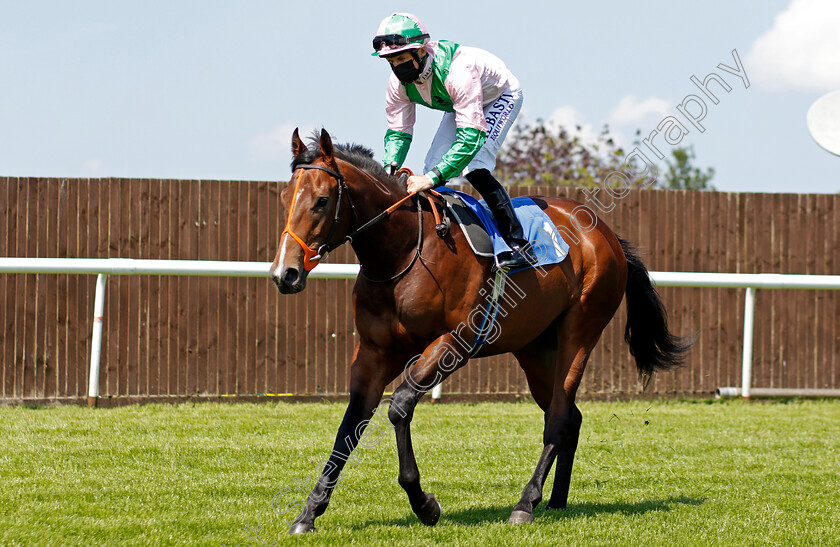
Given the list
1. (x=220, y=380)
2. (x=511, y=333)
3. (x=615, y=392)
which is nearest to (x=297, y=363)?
(x=220, y=380)

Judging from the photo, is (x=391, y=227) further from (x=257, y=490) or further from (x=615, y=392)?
(x=615, y=392)

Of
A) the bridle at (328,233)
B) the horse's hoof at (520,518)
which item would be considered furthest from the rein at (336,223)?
the horse's hoof at (520,518)

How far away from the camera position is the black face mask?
4.65 metres

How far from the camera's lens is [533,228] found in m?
5.13

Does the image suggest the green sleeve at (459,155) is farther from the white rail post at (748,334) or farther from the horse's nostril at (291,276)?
the white rail post at (748,334)

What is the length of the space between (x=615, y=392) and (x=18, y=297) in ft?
18.7

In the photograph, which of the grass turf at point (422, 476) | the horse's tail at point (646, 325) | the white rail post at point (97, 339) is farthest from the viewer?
the white rail post at point (97, 339)

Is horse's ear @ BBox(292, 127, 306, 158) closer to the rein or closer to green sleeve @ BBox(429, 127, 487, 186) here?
the rein

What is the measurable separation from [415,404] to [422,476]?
142cm

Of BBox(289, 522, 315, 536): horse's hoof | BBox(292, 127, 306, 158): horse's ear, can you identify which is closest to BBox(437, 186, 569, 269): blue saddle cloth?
BBox(292, 127, 306, 158): horse's ear

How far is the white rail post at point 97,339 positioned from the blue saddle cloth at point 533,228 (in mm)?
4067

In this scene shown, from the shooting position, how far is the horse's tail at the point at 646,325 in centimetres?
596

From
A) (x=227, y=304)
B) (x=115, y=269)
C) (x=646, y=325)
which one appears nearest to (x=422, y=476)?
(x=646, y=325)

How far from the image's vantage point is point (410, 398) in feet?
14.4
